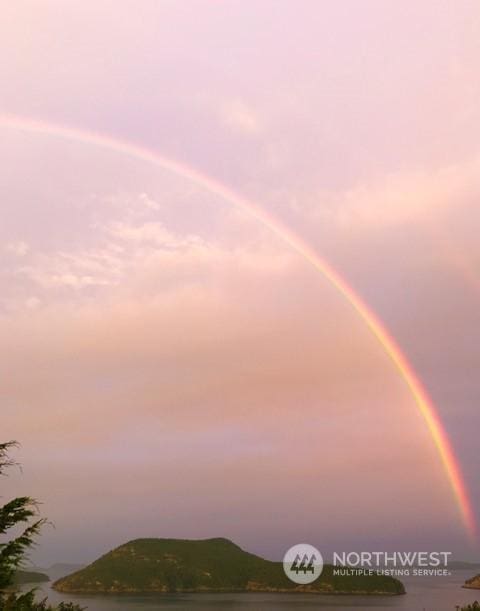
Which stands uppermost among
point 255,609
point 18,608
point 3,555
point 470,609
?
point 255,609

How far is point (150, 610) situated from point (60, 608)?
182 meters

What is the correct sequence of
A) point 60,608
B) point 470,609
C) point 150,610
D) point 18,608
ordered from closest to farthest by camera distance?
A: point 18,608 → point 60,608 → point 470,609 → point 150,610

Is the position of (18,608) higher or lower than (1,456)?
lower

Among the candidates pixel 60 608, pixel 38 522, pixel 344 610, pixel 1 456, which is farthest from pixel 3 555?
pixel 344 610

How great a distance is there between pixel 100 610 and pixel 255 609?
47819mm

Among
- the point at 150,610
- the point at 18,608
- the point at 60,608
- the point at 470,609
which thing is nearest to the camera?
the point at 18,608

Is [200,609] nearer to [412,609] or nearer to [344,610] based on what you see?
[344,610]

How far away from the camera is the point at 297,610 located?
19588 cm

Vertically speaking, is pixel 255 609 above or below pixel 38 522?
above

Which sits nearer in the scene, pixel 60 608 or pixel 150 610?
pixel 60 608

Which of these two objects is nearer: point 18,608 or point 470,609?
point 18,608

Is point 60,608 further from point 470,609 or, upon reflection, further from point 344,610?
point 344,610

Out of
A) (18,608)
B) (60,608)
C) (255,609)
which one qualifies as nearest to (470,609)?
(60,608)

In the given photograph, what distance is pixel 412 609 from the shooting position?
199250mm
